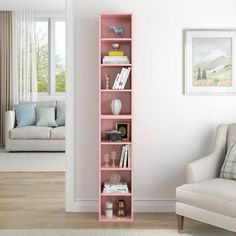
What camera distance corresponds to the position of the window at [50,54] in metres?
9.54

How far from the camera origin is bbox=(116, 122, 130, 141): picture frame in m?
4.52

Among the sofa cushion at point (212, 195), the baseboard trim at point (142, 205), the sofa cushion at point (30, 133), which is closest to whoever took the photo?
the sofa cushion at point (212, 195)

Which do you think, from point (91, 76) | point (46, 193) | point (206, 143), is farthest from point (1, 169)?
point (206, 143)

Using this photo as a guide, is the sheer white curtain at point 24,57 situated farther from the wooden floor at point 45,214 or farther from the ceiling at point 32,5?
the wooden floor at point 45,214

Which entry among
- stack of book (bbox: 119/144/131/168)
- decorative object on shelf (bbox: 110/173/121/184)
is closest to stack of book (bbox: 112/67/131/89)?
Answer: stack of book (bbox: 119/144/131/168)

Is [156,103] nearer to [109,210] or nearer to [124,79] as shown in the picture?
[124,79]

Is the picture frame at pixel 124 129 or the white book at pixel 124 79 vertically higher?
the white book at pixel 124 79

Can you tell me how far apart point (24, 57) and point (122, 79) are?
18.1ft

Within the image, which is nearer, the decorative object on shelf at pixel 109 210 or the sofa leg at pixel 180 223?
the sofa leg at pixel 180 223

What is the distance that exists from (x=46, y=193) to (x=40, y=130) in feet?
10.5

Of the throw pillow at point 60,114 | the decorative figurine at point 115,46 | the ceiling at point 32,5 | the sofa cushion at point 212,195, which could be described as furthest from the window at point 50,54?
the sofa cushion at point 212,195

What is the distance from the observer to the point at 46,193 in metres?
5.43

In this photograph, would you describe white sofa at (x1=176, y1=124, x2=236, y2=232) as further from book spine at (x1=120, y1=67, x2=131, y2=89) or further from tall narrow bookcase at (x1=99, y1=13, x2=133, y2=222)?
book spine at (x1=120, y1=67, x2=131, y2=89)

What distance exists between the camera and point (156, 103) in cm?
462
